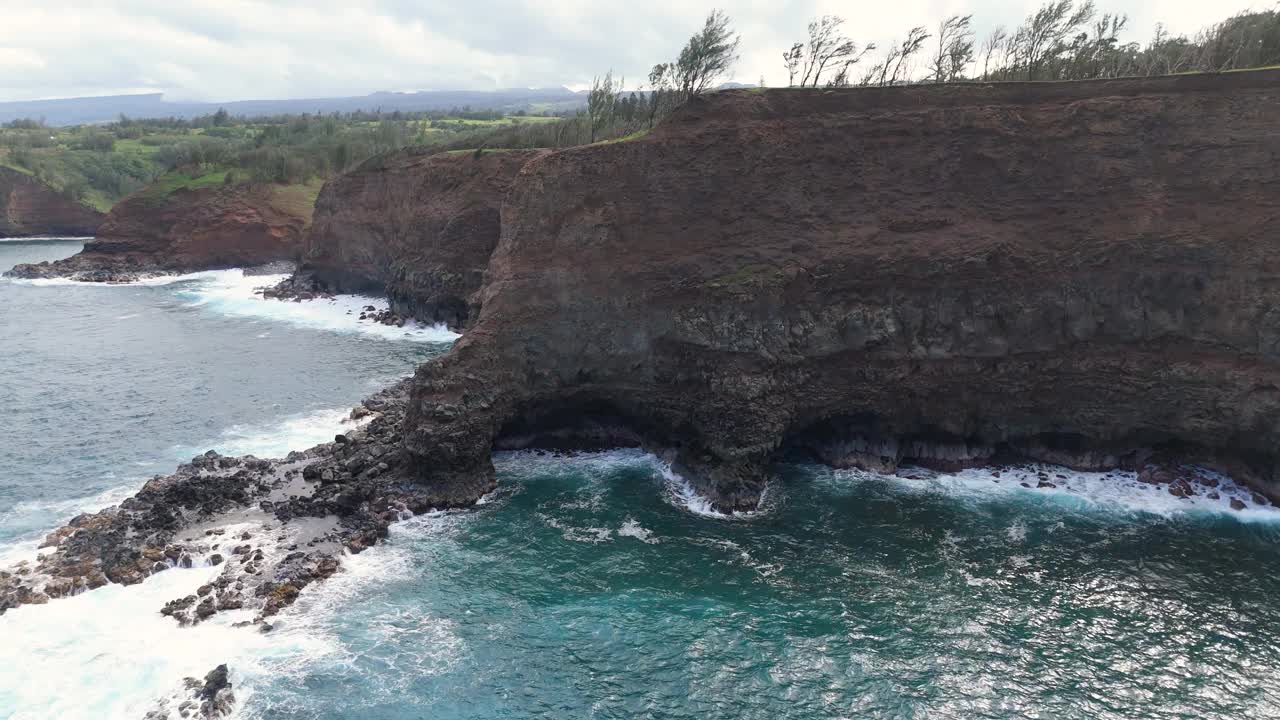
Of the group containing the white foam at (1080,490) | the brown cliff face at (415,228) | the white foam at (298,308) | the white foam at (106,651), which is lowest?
the white foam at (106,651)

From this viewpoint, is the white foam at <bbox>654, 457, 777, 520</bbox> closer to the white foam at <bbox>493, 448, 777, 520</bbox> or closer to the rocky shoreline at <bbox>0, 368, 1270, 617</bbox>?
the white foam at <bbox>493, 448, 777, 520</bbox>

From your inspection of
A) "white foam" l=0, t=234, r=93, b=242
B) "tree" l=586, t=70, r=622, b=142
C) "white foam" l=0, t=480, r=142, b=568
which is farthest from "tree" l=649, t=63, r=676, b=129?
"white foam" l=0, t=234, r=93, b=242

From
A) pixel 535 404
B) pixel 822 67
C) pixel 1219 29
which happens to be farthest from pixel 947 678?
pixel 1219 29

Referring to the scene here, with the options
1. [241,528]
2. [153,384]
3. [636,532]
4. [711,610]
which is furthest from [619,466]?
[153,384]

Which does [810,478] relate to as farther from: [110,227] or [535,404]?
[110,227]

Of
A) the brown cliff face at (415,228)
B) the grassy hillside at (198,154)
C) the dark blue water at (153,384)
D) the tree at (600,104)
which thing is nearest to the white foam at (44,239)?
the grassy hillside at (198,154)

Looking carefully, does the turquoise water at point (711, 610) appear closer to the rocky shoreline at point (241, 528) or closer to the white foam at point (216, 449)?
the white foam at point (216, 449)

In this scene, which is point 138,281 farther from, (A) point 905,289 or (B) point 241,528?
(A) point 905,289
